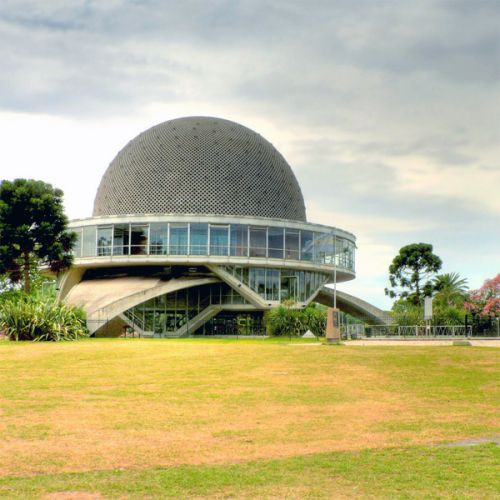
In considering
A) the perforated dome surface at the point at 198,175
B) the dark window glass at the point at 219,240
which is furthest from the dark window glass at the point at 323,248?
the dark window glass at the point at 219,240

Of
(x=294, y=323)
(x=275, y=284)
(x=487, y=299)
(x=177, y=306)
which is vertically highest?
(x=275, y=284)

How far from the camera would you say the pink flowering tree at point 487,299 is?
3412 centimetres

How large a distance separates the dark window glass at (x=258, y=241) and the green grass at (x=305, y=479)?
32.4 meters

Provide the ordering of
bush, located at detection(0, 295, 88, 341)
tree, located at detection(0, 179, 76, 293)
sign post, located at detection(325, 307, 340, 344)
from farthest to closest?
tree, located at detection(0, 179, 76, 293) → bush, located at detection(0, 295, 88, 341) → sign post, located at detection(325, 307, 340, 344)

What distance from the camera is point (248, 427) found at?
843 centimetres

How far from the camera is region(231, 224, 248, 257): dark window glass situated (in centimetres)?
3859

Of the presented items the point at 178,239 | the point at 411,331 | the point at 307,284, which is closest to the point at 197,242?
the point at 178,239

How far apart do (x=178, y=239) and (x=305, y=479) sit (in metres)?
32.8

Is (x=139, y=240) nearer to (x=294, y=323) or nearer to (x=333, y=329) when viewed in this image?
(x=294, y=323)

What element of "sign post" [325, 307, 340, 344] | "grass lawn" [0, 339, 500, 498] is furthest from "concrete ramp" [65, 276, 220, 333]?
"grass lawn" [0, 339, 500, 498]

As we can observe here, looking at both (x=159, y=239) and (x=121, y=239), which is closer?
(x=159, y=239)

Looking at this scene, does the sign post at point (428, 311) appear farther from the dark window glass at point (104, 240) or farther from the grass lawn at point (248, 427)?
the dark window glass at point (104, 240)

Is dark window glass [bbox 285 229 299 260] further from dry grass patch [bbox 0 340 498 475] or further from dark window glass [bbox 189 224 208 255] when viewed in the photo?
dry grass patch [bbox 0 340 498 475]

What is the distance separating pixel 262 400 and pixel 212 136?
3571 centimetres
